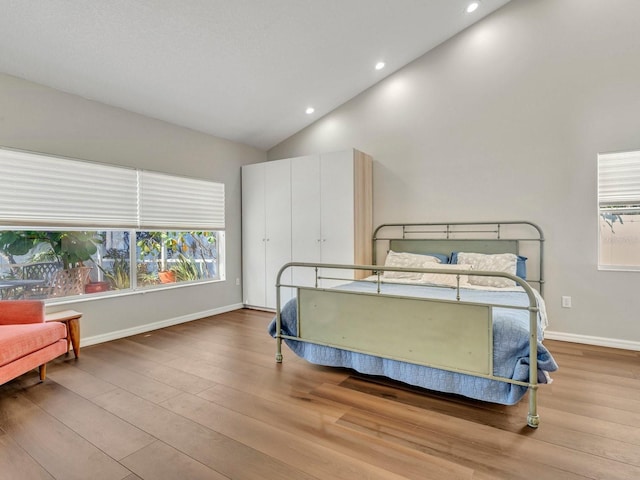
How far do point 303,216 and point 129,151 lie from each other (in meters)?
2.24

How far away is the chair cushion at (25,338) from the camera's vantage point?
2.37 metres

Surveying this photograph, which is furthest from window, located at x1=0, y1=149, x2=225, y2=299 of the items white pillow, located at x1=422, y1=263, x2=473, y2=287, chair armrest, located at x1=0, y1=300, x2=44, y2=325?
white pillow, located at x1=422, y1=263, x2=473, y2=287

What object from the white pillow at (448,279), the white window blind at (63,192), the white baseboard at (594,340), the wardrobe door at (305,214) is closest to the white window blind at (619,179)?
the white baseboard at (594,340)

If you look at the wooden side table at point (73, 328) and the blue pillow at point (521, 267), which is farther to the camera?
the blue pillow at point (521, 267)

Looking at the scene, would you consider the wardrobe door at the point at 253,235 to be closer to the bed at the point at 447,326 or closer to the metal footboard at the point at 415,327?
the bed at the point at 447,326

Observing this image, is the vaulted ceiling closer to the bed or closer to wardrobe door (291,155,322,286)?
wardrobe door (291,155,322,286)

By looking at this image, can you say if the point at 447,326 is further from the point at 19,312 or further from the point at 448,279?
the point at 19,312

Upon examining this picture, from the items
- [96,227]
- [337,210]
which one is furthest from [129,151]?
[337,210]

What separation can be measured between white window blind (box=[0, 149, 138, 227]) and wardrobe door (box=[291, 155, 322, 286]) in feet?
6.55

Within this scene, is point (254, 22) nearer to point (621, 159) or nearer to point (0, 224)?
point (0, 224)

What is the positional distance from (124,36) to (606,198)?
16.0 ft

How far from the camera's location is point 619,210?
352cm

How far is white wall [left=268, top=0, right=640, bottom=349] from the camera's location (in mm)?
3441

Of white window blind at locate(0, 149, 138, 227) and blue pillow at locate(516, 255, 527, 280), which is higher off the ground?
white window blind at locate(0, 149, 138, 227)
